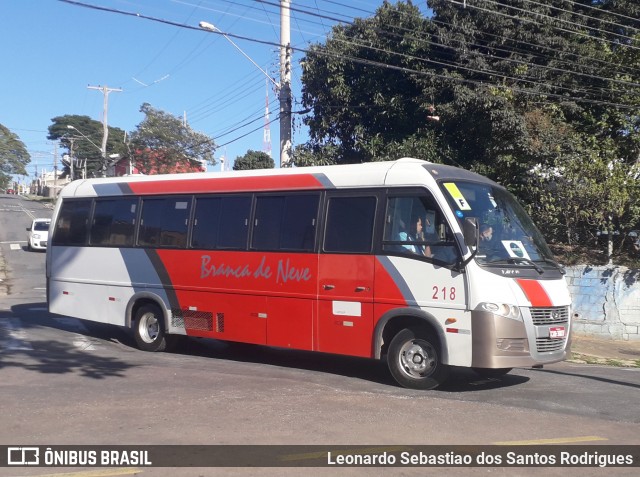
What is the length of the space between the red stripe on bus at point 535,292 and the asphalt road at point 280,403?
4.07ft

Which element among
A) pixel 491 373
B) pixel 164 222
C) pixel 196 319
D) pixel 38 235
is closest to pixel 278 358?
pixel 196 319

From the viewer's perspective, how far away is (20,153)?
3834 inches

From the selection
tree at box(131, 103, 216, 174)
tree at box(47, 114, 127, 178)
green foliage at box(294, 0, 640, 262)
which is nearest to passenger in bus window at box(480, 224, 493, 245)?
green foliage at box(294, 0, 640, 262)

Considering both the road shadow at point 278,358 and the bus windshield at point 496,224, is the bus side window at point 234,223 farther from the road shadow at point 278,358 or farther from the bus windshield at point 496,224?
the bus windshield at point 496,224

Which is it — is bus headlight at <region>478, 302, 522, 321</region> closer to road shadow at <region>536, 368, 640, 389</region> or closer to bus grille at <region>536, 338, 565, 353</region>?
Answer: bus grille at <region>536, 338, 565, 353</region>

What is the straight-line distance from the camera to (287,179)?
11.0 metres

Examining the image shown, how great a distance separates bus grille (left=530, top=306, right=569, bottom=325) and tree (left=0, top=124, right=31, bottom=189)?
9003 cm

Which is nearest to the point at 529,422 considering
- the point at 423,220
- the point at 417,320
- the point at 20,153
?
the point at 417,320

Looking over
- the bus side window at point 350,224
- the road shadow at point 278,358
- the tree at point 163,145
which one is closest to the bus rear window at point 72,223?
the road shadow at point 278,358

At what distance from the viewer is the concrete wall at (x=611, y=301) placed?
1616 centimetres

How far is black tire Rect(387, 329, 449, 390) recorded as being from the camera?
30.7ft

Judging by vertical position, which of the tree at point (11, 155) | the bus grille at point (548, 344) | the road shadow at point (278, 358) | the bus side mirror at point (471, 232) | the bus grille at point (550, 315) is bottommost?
the road shadow at point (278, 358)

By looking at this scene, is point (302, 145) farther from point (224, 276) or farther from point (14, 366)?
point (14, 366)

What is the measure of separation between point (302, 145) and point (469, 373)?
12930 millimetres
